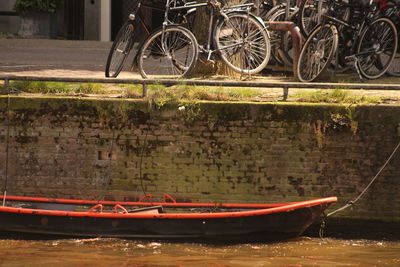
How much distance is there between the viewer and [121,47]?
14531 millimetres

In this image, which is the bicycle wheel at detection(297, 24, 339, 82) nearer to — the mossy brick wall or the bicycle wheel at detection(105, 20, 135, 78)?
the mossy brick wall

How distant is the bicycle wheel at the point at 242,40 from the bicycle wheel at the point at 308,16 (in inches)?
44.7

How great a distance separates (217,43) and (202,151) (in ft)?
6.26

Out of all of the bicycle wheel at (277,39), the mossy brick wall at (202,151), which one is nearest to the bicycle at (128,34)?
the mossy brick wall at (202,151)

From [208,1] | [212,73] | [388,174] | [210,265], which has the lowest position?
[210,265]

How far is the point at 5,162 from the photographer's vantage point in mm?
13156

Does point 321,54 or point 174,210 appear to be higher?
point 321,54

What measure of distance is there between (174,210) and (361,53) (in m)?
3.52

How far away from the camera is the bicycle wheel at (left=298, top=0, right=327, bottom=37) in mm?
15269

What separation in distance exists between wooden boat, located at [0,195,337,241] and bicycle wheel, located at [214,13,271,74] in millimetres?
2428

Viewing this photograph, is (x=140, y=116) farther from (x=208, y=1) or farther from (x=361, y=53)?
(x=361, y=53)

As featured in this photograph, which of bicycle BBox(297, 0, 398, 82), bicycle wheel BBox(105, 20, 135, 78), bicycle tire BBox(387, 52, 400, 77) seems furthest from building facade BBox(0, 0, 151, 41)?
bicycle BBox(297, 0, 398, 82)

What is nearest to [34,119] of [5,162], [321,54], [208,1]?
[5,162]

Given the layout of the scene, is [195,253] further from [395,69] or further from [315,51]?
[395,69]
